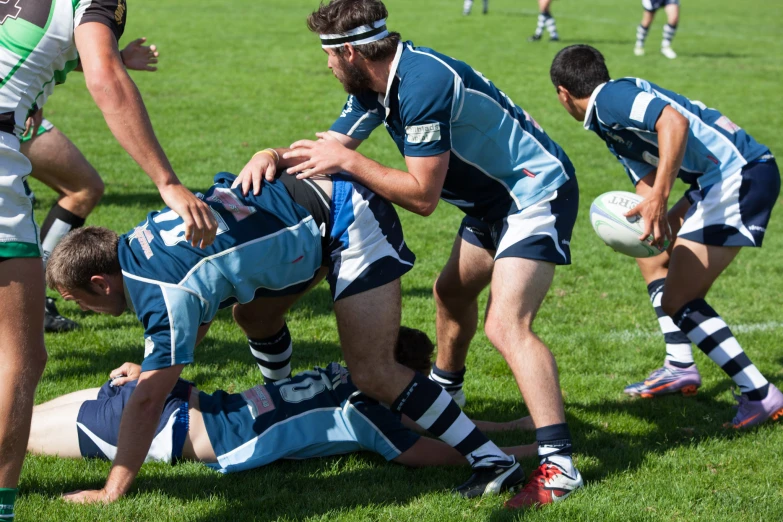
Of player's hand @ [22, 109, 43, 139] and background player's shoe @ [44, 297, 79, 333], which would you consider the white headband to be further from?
background player's shoe @ [44, 297, 79, 333]

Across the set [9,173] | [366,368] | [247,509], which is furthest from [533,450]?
[9,173]

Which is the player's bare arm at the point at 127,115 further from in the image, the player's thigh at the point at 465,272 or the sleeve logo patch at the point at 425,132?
the player's thigh at the point at 465,272

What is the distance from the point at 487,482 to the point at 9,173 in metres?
2.22

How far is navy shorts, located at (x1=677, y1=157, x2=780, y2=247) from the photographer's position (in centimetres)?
462

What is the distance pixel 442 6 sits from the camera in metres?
28.5

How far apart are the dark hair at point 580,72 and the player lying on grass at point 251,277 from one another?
149cm

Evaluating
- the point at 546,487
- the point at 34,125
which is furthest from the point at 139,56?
the point at 546,487

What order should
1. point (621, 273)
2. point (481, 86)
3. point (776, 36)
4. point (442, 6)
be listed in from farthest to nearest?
point (442, 6) < point (776, 36) < point (621, 273) < point (481, 86)

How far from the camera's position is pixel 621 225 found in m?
4.46

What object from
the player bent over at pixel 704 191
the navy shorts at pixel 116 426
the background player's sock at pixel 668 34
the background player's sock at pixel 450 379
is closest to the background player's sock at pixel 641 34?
the background player's sock at pixel 668 34

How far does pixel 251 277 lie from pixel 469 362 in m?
2.25

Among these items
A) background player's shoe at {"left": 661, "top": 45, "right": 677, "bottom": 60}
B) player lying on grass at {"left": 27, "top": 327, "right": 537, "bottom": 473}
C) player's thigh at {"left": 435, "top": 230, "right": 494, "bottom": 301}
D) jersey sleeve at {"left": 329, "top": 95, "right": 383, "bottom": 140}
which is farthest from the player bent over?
background player's shoe at {"left": 661, "top": 45, "right": 677, "bottom": 60}

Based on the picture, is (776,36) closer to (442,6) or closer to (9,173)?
(442,6)

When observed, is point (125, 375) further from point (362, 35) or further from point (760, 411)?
point (760, 411)
